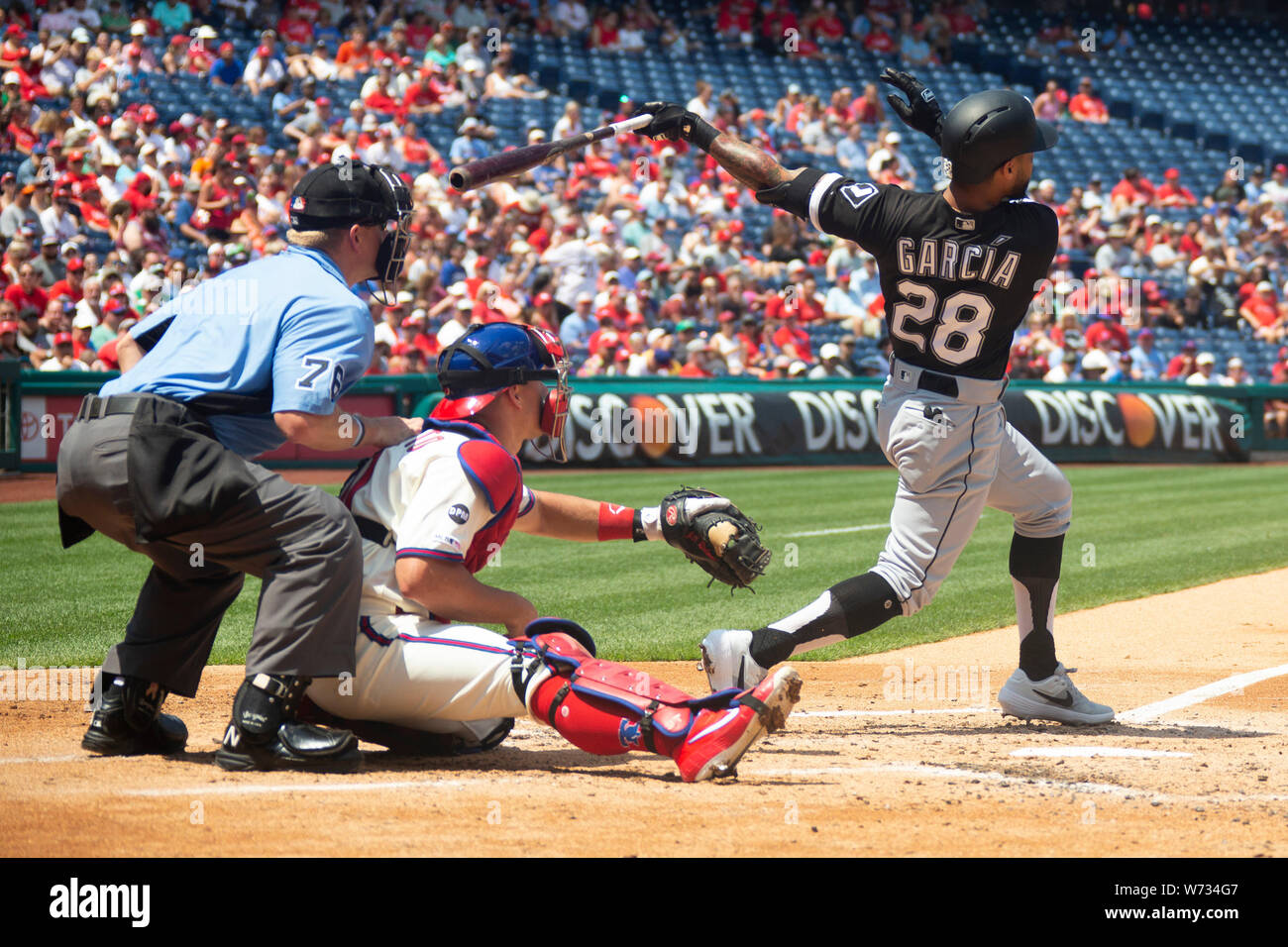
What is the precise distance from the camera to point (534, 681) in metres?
3.96

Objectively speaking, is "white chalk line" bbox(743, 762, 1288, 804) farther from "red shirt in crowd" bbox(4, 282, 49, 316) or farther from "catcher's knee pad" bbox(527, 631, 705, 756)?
"red shirt in crowd" bbox(4, 282, 49, 316)

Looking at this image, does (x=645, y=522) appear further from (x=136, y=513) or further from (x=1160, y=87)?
(x=1160, y=87)

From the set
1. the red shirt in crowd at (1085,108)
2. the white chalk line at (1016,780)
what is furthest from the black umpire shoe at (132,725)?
the red shirt in crowd at (1085,108)

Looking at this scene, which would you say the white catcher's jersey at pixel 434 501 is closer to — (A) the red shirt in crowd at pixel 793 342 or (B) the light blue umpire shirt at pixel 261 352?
(B) the light blue umpire shirt at pixel 261 352

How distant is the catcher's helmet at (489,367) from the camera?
13.9 feet

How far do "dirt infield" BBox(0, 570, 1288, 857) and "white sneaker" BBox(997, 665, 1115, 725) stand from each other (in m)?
0.06

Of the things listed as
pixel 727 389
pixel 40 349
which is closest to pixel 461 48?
pixel 727 389

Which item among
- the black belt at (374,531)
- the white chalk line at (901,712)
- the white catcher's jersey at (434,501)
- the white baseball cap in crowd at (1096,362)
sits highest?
the white catcher's jersey at (434,501)

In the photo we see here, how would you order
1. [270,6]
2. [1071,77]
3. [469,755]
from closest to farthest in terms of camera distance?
1. [469,755]
2. [270,6]
3. [1071,77]

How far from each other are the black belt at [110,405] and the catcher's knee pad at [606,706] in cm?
132

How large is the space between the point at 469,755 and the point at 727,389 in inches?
496

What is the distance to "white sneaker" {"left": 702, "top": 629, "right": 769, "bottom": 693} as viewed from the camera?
15.2 feet

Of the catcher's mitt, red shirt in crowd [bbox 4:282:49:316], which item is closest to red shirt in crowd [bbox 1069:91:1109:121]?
red shirt in crowd [bbox 4:282:49:316]

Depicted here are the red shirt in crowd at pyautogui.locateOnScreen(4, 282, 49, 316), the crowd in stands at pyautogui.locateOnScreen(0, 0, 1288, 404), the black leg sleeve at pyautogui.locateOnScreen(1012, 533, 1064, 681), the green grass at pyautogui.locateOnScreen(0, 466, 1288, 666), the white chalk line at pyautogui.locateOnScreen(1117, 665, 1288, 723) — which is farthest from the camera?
the crowd in stands at pyautogui.locateOnScreen(0, 0, 1288, 404)
